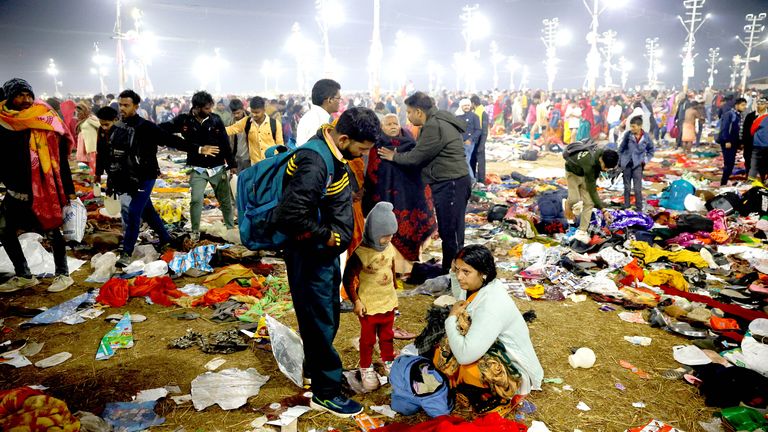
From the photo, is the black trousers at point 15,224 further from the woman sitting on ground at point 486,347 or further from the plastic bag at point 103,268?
the woman sitting on ground at point 486,347

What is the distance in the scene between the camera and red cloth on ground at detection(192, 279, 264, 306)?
16.7 ft

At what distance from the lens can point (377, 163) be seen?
548cm

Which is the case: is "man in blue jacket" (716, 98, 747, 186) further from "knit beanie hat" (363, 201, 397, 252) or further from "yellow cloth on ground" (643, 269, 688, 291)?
"knit beanie hat" (363, 201, 397, 252)

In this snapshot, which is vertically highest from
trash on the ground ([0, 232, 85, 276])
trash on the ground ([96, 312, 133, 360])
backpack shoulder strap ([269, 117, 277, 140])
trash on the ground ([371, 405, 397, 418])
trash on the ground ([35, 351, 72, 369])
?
backpack shoulder strap ([269, 117, 277, 140])

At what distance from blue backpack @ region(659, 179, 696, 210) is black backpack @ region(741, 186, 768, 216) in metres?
0.94

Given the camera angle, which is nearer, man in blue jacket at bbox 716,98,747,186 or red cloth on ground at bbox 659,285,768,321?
red cloth on ground at bbox 659,285,768,321

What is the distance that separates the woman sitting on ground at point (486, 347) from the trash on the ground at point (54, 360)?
308 cm

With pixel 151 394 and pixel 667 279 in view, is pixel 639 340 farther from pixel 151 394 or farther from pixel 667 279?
pixel 151 394

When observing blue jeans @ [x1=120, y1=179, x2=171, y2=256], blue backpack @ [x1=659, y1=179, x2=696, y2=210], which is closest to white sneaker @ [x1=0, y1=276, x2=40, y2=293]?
blue jeans @ [x1=120, y1=179, x2=171, y2=256]

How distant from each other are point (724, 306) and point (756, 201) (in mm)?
4390

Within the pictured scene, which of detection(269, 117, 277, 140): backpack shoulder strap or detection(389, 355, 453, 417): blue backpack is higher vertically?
detection(269, 117, 277, 140): backpack shoulder strap

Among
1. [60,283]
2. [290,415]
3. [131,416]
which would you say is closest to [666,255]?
[290,415]

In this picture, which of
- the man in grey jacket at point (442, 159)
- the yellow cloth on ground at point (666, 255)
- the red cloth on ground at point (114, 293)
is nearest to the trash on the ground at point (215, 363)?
the red cloth on ground at point (114, 293)

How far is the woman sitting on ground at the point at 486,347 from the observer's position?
2.81m
